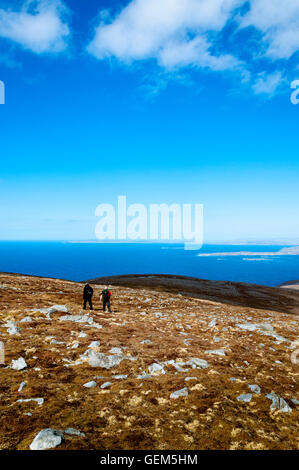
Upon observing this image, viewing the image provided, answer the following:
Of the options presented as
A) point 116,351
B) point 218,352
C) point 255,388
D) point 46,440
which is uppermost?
point 46,440

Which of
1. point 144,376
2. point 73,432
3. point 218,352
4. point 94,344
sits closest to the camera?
point 73,432

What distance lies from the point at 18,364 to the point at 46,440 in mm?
4609

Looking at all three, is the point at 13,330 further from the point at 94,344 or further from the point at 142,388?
the point at 142,388

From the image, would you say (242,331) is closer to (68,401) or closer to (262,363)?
(262,363)

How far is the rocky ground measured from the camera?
18.3 ft

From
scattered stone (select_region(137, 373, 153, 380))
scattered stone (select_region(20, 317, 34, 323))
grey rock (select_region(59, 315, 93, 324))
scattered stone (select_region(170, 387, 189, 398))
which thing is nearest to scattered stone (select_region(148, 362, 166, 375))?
scattered stone (select_region(137, 373, 153, 380))

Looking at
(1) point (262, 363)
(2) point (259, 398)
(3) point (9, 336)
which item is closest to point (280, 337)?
(1) point (262, 363)

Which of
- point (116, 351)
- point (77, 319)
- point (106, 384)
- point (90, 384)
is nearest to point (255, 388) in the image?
point (106, 384)

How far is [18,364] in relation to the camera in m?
8.84

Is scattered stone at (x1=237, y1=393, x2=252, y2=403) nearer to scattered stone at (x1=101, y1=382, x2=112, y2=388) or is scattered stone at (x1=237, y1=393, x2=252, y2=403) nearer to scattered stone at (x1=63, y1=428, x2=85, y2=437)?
scattered stone at (x1=101, y1=382, x2=112, y2=388)

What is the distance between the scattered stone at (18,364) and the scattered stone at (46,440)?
410 cm

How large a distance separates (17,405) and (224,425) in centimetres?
548

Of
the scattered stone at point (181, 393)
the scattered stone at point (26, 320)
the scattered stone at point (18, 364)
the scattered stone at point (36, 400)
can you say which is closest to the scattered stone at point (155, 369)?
the scattered stone at point (181, 393)

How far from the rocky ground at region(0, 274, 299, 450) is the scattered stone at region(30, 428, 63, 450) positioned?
21 millimetres
